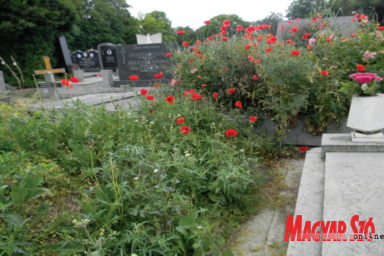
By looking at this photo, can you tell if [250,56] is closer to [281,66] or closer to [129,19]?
[281,66]

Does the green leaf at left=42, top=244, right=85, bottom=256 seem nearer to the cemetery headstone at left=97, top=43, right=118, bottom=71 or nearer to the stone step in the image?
the stone step

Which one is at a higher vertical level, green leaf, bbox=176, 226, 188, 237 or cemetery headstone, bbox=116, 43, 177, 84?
cemetery headstone, bbox=116, 43, 177, 84

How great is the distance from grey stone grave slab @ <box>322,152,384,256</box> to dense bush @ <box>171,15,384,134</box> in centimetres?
112

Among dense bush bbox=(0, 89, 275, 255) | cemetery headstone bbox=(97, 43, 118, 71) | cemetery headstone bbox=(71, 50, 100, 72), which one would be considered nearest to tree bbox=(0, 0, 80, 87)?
cemetery headstone bbox=(97, 43, 118, 71)

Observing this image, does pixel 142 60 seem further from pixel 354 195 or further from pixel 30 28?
pixel 354 195

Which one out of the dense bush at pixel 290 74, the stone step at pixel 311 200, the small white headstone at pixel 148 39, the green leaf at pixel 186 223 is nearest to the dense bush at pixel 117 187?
the green leaf at pixel 186 223

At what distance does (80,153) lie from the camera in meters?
2.15

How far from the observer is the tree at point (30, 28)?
1214cm

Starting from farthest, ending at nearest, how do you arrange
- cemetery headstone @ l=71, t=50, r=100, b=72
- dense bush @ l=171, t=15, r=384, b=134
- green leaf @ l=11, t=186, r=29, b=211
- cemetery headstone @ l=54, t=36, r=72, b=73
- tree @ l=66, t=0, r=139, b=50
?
1. tree @ l=66, t=0, r=139, b=50
2. cemetery headstone @ l=71, t=50, r=100, b=72
3. cemetery headstone @ l=54, t=36, r=72, b=73
4. dense bush @ l=171, t=15, r=384, b=134
5. green leaf @ l=11, t=186, r=29, b=211

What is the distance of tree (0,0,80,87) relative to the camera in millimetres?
12141

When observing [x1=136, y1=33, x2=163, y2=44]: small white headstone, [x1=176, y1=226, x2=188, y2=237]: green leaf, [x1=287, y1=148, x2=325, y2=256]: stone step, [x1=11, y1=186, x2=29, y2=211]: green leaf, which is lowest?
[x1=287, y1=148, x2=325, y2=256]: stone step

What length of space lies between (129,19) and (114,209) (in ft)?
125

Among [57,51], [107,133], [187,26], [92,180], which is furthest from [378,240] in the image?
[187,26]

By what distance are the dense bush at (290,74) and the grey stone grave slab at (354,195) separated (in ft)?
3.68
